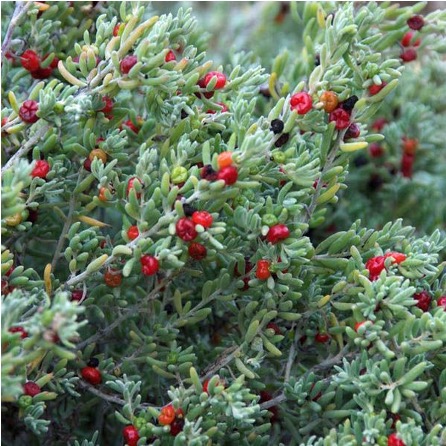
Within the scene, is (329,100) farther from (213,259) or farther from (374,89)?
(213,259)

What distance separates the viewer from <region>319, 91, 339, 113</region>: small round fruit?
56.9 inches

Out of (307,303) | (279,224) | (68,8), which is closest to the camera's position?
(279,224)

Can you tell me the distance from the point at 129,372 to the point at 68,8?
86 cm

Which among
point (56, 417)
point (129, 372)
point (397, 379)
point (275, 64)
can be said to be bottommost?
point (56, 417)

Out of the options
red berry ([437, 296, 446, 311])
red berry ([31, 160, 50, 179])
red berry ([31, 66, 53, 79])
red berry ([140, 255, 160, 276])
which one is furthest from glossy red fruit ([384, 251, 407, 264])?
red berry ([31, 66, 53, 79])

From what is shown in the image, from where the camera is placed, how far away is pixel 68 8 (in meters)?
1.77

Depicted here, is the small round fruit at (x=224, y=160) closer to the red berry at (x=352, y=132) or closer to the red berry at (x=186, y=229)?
the red berry at (x=186, y=229)

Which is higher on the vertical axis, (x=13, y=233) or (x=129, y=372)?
(x=13, y=233)

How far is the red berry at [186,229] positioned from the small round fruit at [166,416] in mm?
307

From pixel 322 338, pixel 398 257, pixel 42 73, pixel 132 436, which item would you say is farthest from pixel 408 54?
pixel 132 436

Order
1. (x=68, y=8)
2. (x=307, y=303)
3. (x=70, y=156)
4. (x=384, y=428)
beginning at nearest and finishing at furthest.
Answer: (x=384, y=428), (x=307, y=303), (x=70, y=156), (x=68, y=8)

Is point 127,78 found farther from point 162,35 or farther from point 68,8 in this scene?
point 68,8

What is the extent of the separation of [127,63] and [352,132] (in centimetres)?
47

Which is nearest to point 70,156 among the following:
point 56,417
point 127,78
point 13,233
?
point 13,233
